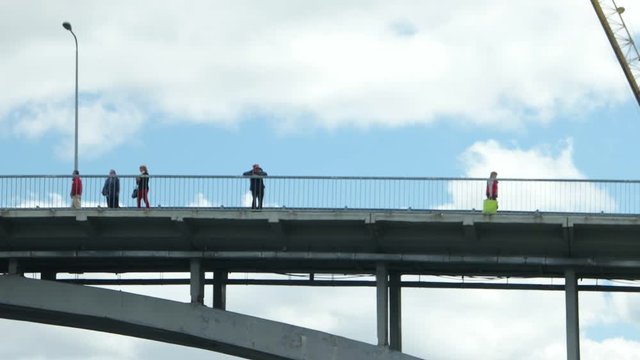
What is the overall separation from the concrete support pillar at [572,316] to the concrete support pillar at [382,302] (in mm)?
4202

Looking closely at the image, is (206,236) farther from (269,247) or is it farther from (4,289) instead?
(4,289)

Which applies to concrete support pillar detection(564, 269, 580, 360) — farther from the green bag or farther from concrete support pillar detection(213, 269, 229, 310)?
concrete support pillar detection(213, 269, 229, 310)

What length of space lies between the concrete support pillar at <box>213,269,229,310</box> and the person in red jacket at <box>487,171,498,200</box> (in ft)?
23.0

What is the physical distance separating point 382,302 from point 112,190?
7236 mm

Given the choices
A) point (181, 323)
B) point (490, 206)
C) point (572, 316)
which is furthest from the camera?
point (181, 323)

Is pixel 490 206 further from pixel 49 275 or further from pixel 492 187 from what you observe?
pixel 49 275

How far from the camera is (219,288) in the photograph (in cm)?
4272

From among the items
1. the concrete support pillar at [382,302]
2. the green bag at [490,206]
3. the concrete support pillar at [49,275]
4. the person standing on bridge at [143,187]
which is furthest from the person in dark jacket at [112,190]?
the green bag at [490,206]

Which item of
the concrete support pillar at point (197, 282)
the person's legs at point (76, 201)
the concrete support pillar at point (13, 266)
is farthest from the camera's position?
the concrete support pillar at point (13, 266)

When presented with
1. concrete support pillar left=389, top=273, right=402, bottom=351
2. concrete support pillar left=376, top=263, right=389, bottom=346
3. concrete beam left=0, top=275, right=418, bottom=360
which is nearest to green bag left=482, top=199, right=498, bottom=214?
concrete support pillar left=376, top=263, right=389, bottom=346

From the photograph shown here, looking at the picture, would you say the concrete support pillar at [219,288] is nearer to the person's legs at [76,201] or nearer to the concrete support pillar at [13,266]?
the person's legs at [76,201]

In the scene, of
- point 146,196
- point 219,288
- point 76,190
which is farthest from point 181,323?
point 76,190

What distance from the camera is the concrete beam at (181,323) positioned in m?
40.0

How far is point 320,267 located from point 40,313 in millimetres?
7099
